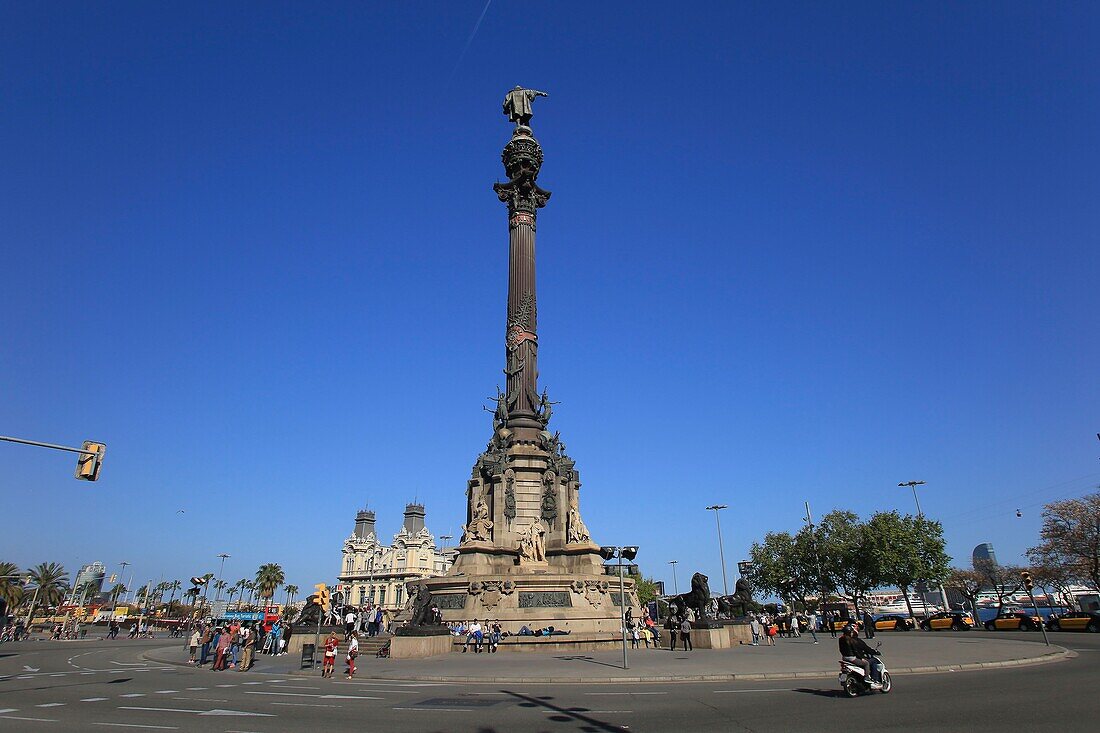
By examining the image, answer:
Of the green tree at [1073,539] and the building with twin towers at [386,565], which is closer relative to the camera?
the green tree at [1073,539]

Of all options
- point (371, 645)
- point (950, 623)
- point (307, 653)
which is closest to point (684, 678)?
point (307, 653)

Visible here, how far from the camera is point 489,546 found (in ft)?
120

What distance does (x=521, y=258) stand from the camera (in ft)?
157

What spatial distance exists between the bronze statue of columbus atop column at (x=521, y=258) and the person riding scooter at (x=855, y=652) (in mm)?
29263

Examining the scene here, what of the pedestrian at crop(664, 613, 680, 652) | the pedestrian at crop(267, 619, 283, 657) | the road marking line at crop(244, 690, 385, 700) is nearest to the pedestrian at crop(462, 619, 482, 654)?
the pedestrian at crop(664, 613, 680, 652)

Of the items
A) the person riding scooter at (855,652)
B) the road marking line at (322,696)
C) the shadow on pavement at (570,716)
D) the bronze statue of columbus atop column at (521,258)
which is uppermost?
the bronze statue of columbus atop column at (521,258)

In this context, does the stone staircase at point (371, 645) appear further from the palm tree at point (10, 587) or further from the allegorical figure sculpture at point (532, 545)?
the palm tree at point (10, 587)

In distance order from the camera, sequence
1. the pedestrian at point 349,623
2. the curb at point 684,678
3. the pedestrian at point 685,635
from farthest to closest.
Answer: the pedestrian at point 349,623 < the pedestrian at point 685,635 < the curb at point 684,678

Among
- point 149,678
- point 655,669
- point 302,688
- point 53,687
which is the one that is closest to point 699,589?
point 655,669

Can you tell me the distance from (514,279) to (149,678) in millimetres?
33276

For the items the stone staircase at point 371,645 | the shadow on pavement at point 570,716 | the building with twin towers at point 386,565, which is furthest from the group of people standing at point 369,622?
the building with twin towers at point 386,565

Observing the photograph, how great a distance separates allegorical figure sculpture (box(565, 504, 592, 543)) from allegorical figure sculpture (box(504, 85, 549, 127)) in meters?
33.3

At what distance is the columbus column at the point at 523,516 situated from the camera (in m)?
32.7

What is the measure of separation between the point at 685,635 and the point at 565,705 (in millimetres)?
16087
